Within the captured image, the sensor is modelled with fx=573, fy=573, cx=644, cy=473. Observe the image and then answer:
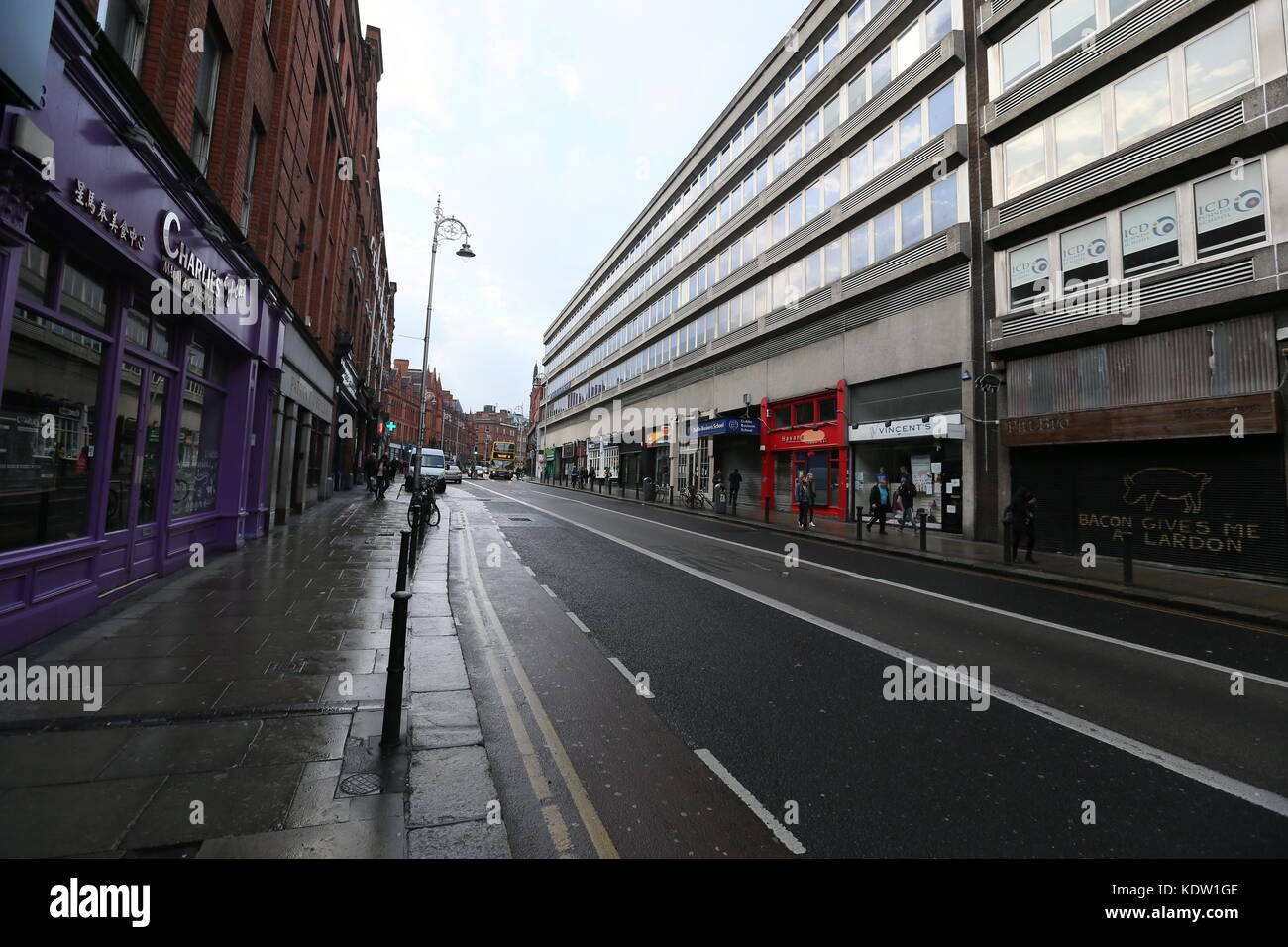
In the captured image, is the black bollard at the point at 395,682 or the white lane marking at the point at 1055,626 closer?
the black bollard at the point at 395,682

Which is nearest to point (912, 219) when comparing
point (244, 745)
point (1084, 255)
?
point (1084, 255)

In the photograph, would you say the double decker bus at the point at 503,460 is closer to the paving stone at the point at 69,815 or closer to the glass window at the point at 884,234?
the glass window at the point at 884,234

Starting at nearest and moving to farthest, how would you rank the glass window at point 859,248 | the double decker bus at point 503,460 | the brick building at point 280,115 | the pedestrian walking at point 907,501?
the brick building at point 280,115
the pedestrian walking at point 907,501
the glass window at point 859,248
the double decker bus at point 503,460

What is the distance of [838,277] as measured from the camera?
2247 cm

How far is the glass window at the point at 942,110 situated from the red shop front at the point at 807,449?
8.58 m

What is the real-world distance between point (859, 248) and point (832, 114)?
21.4 ft

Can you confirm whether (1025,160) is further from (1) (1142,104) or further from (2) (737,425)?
(2) (737,425)

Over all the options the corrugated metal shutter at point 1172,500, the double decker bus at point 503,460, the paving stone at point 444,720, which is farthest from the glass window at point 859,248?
the double decker bus at point 503,460

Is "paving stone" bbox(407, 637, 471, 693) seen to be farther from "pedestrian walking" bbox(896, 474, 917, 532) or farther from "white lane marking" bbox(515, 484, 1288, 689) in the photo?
"pedestrian walking" bbox(896, 474, 917, 532)

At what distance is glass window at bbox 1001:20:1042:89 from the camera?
15.8 m

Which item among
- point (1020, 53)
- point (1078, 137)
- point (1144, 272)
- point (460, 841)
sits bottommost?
point (460, 841)

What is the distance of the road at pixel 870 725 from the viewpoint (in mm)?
2910

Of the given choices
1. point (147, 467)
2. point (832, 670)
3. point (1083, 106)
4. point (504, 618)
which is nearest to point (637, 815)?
point (832, 670)

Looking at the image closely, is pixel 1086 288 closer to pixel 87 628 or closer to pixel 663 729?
pixel 663 729
